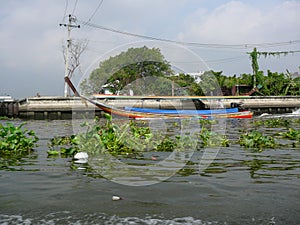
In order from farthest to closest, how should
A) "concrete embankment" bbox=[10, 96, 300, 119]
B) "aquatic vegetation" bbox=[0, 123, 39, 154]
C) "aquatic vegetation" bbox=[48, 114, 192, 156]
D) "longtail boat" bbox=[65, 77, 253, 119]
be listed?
"concrete embankment" bbox=[10, 96, 300, 119] → "longtail boat" bbox=[65, 77, 253, 119] → "aquatic vegetation" bbox=[0, 123, 39, 154] → "aquatic vegetation" bbox=[48, 114, 192, 156]

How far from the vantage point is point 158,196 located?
504 centimetres

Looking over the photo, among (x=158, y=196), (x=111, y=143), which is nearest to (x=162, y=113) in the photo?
(x=111, y=143)

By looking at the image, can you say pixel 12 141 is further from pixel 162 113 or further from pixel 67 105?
pixel 67 105

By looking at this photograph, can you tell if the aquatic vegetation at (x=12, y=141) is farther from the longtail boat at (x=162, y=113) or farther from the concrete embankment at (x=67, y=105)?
the concrete embankment at (x=67, y=105)

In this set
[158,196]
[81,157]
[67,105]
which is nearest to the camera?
[158,196]

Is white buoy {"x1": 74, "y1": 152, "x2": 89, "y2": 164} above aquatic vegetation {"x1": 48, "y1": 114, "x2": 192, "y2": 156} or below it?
below

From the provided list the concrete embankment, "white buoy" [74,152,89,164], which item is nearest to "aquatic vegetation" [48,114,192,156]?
"white buoy" [74,152,89,164]

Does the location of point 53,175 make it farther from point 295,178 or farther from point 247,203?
point 295,178

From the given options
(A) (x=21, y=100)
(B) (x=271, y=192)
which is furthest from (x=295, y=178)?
(A) (x=21, y=100)

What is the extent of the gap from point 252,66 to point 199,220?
52.0 metres

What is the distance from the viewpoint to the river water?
411cm

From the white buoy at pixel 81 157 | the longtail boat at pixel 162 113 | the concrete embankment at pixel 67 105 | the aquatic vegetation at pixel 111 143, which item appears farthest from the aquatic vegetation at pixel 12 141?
the concrete embankment at pixel 67 105

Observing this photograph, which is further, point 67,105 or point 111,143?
point 67,105

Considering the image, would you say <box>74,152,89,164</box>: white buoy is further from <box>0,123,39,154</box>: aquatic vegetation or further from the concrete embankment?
the concrete embankment
